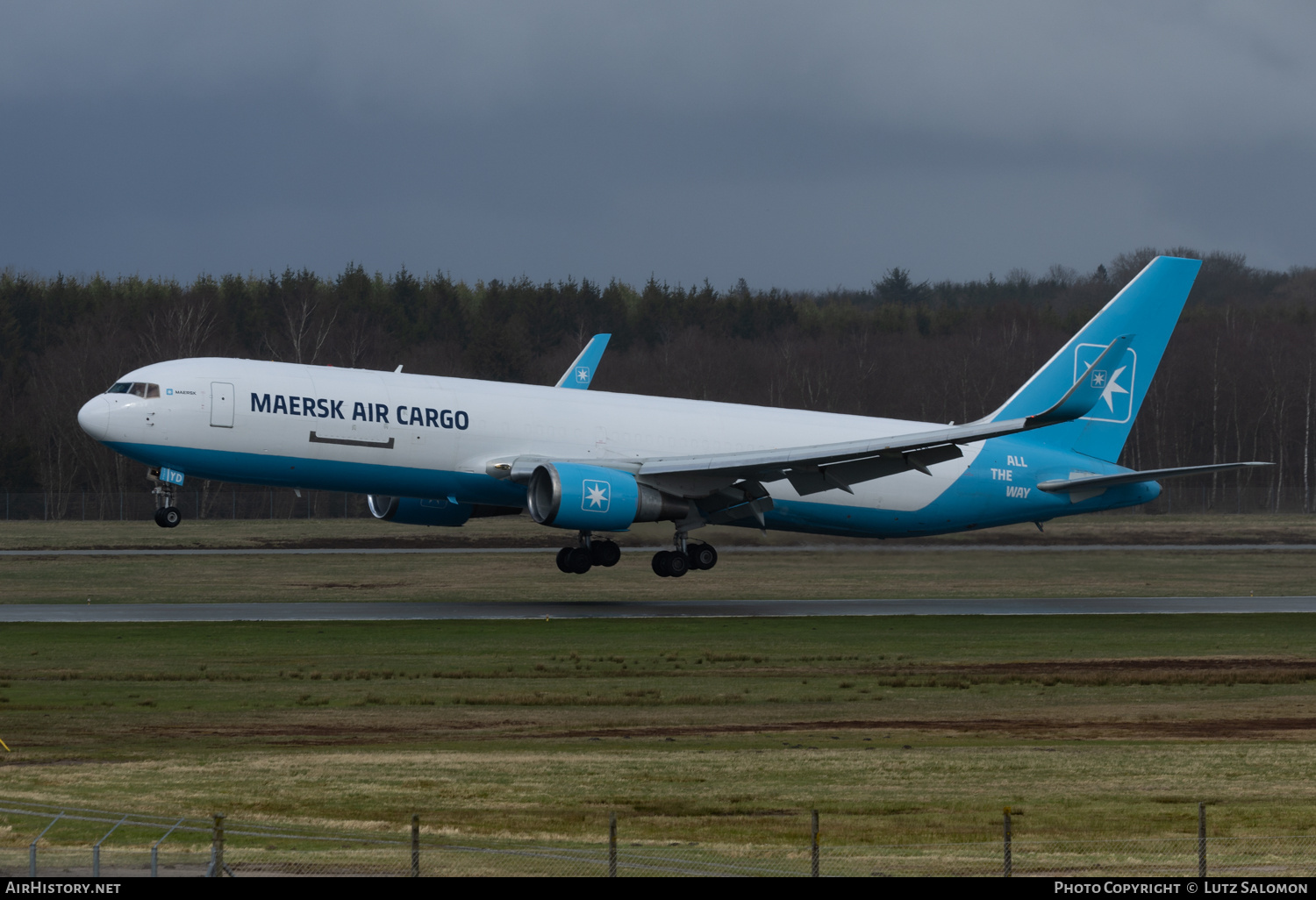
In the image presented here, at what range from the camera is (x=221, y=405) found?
3900cm

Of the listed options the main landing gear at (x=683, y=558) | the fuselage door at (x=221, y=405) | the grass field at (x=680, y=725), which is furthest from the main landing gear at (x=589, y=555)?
the fuselage door at (x=221, y=405)

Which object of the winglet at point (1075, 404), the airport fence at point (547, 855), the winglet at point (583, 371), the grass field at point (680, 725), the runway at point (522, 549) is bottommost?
the grass field at point (680, 725)

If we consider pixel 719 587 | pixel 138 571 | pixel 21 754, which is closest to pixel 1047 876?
pixel 21 754

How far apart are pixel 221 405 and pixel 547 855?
26414 millimetres

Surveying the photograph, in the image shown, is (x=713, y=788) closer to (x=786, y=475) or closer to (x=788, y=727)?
(x=788, y=727)

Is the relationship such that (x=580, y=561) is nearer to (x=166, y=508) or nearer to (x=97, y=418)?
(x=166, y=508)

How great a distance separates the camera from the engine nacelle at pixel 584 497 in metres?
39.7

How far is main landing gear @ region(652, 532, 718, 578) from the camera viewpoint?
44.5 m

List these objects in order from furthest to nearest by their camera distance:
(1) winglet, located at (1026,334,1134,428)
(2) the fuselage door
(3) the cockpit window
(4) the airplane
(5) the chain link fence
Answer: (5) the chain link fence < (4) the airplane < (2) the fuselage door < (3) the cockpit window < (1) winglet, located at (1026,334,1134,428)

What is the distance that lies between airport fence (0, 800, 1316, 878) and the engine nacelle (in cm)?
2114

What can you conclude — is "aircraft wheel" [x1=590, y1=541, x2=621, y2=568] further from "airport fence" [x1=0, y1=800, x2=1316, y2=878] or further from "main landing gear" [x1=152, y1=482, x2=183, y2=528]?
"airport fence" [x1=0, y1=800, x2=1316, y2=878]

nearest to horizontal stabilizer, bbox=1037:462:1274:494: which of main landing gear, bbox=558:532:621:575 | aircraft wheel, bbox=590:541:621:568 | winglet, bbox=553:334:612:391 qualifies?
aircraft wheel, bbox=590:541:621:568

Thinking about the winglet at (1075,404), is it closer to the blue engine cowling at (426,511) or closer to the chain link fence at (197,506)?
the blue engine cowling at (426,511)

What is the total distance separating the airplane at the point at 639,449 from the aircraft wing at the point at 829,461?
7cm
